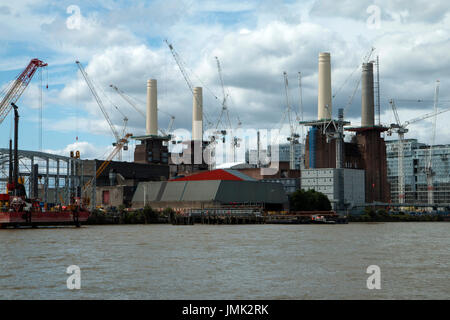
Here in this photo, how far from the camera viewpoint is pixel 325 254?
5250 cm

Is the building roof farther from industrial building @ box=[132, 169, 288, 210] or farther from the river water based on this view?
the river water

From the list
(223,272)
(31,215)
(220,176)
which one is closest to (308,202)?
(220,176)

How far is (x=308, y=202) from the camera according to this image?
175875 mm

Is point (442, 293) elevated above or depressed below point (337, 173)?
below

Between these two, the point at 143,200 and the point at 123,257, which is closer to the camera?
the point at 123,257

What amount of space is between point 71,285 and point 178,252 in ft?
64.7

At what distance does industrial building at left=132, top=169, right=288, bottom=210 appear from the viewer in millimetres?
159500

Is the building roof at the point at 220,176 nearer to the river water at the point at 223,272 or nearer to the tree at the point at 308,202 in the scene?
the tree at the point at 308,202

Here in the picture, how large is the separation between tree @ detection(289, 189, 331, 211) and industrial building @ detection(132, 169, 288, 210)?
289 cm

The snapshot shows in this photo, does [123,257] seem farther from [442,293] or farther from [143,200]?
[143,200]

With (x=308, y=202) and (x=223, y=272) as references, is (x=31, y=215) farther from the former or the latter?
(x=308, y=202)

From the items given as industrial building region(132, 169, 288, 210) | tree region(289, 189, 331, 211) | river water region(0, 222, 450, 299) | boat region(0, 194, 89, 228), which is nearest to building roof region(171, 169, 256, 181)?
industrial building region(132, 169, 288, 210)
